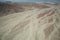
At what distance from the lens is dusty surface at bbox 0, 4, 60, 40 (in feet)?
4.00

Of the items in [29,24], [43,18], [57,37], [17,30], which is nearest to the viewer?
[57,37]

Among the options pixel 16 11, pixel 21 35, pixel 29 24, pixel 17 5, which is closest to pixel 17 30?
pixel 21 35

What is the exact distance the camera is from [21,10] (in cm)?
176

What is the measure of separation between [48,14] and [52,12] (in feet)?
0.37

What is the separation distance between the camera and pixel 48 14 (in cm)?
172

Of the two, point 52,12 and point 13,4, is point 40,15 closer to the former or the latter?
point 52,12

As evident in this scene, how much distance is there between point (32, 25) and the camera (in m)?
1.43

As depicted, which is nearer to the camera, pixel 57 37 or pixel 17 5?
pixel 57 37

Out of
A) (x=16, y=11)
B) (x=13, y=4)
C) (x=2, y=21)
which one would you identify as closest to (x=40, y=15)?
(x=16, y=11)

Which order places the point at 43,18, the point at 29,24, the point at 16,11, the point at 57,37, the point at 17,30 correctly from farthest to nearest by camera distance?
the point at 16,11 → the point at 43,18 → the point at 29,24 → the point at 17,30 → the point at 57,37

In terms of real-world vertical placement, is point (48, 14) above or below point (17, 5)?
below

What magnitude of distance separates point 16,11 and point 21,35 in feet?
1.98

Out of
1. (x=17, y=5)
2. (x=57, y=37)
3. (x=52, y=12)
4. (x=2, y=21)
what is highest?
(x=17, y=5)

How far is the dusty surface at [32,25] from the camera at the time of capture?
4.00 feet
